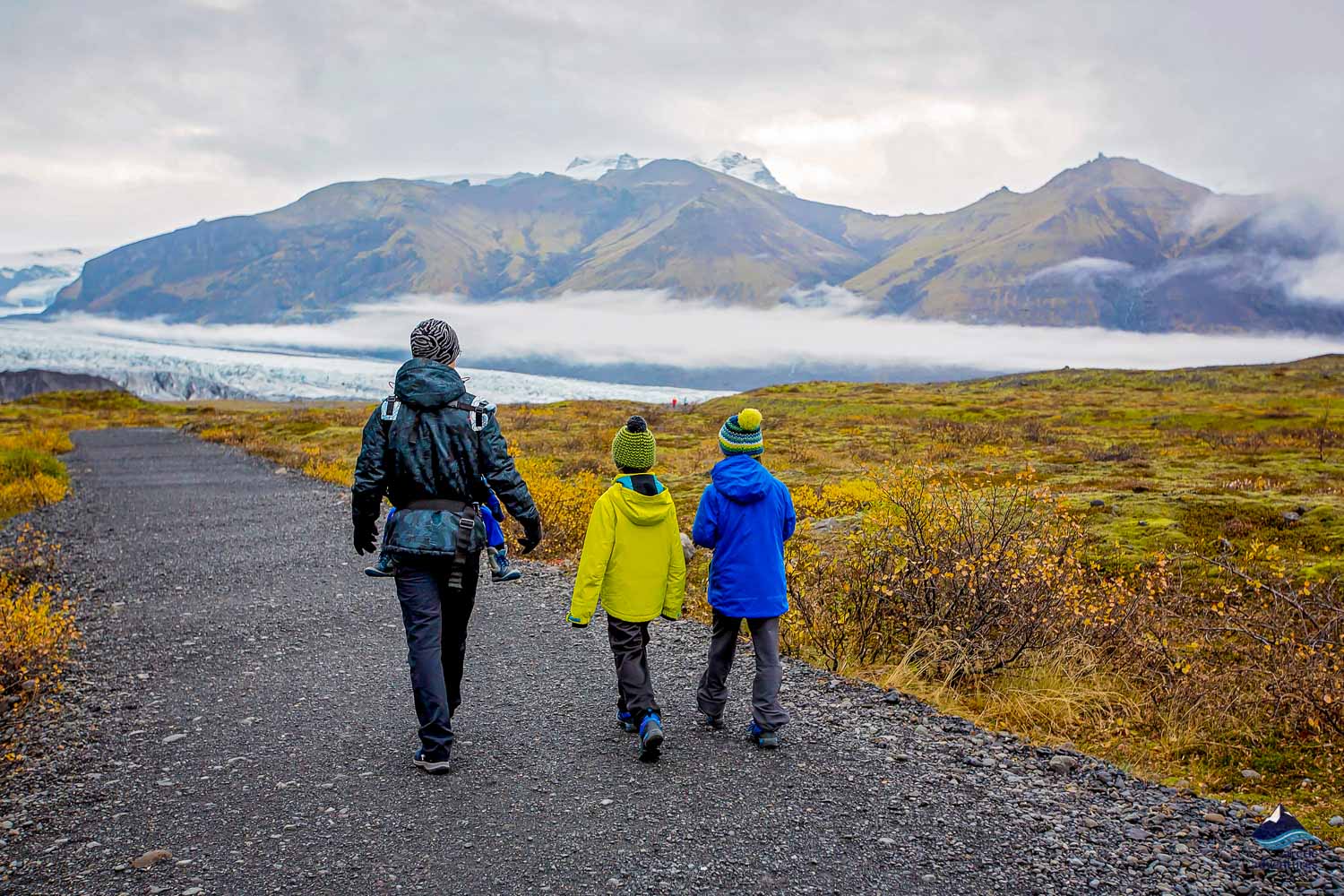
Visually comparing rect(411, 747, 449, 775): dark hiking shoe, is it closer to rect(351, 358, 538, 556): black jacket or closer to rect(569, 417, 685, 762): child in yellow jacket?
rect(569, 417, 685, 762): child in yellow jacket

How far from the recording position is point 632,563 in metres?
6.25

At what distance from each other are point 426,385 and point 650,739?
2716 millimetres

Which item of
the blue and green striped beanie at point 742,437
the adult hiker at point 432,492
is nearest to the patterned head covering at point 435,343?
the adult hiker at point 432,492

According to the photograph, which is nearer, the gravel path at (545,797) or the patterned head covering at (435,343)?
the gravel path at (545,797)

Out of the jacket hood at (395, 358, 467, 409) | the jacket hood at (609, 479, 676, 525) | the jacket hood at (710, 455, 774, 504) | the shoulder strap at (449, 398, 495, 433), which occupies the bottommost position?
the jacket hood at (609, 479, 676, 525)

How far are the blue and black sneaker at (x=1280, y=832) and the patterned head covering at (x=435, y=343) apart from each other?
5.38m

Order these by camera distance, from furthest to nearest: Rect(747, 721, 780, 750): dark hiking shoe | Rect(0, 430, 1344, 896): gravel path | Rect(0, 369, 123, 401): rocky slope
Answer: Rect(0, 369, 123, 401): rocky slope
Rect(747, 721, 780, 750): dark hiking shoe
Rect(0, 430, 1344, 896): gravel path

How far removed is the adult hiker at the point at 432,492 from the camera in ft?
18.6

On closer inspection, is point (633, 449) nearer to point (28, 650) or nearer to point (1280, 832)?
point (1280, 832)

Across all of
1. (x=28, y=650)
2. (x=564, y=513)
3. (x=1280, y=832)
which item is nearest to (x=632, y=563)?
(x=1280, y=832)

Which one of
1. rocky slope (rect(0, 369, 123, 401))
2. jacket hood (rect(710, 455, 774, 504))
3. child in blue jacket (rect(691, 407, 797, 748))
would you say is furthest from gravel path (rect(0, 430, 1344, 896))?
rocky slope (rect(0, 369, 123, 401))

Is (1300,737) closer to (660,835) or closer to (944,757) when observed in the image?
(944,757)

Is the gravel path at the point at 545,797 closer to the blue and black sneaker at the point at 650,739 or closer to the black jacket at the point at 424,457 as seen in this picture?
the blue and black sneaker at the point at 650,739

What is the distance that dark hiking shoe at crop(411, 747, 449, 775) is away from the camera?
228 inches
